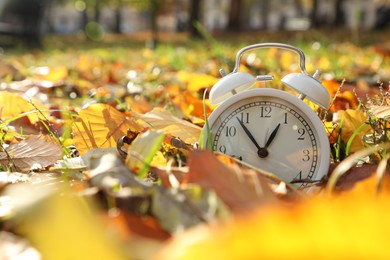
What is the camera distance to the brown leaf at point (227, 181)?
98 centimetres

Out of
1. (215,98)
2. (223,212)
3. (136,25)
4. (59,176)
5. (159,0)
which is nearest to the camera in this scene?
(223,212)

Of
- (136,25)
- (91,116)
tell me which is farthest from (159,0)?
(136,25)

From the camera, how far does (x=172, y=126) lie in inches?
71.3

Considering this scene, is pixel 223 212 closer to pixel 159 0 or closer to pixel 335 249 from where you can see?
pixel 335 249

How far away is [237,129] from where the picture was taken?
1.66 metres

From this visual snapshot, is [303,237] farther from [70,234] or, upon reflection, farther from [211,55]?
[211,55]

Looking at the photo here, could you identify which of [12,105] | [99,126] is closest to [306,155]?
[99,126]

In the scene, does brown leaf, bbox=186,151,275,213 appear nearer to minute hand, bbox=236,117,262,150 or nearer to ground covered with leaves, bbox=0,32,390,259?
ground covered with leaves, bbox=0,32,390,259

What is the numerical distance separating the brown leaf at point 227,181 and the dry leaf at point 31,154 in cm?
78

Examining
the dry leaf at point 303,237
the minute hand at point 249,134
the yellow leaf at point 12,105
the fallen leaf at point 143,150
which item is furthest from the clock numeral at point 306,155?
the yellow leaf at point 12,105

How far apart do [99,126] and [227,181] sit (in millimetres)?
905

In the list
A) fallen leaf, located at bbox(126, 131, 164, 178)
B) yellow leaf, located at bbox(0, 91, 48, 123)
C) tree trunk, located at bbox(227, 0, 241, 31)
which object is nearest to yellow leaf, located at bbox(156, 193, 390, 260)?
fallen leaf, located at bbox(126, 131, 164, 178)

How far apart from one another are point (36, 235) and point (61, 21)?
8327 cm

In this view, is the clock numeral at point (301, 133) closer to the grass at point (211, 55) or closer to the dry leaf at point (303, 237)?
the dry leaf at point (303, 237)
